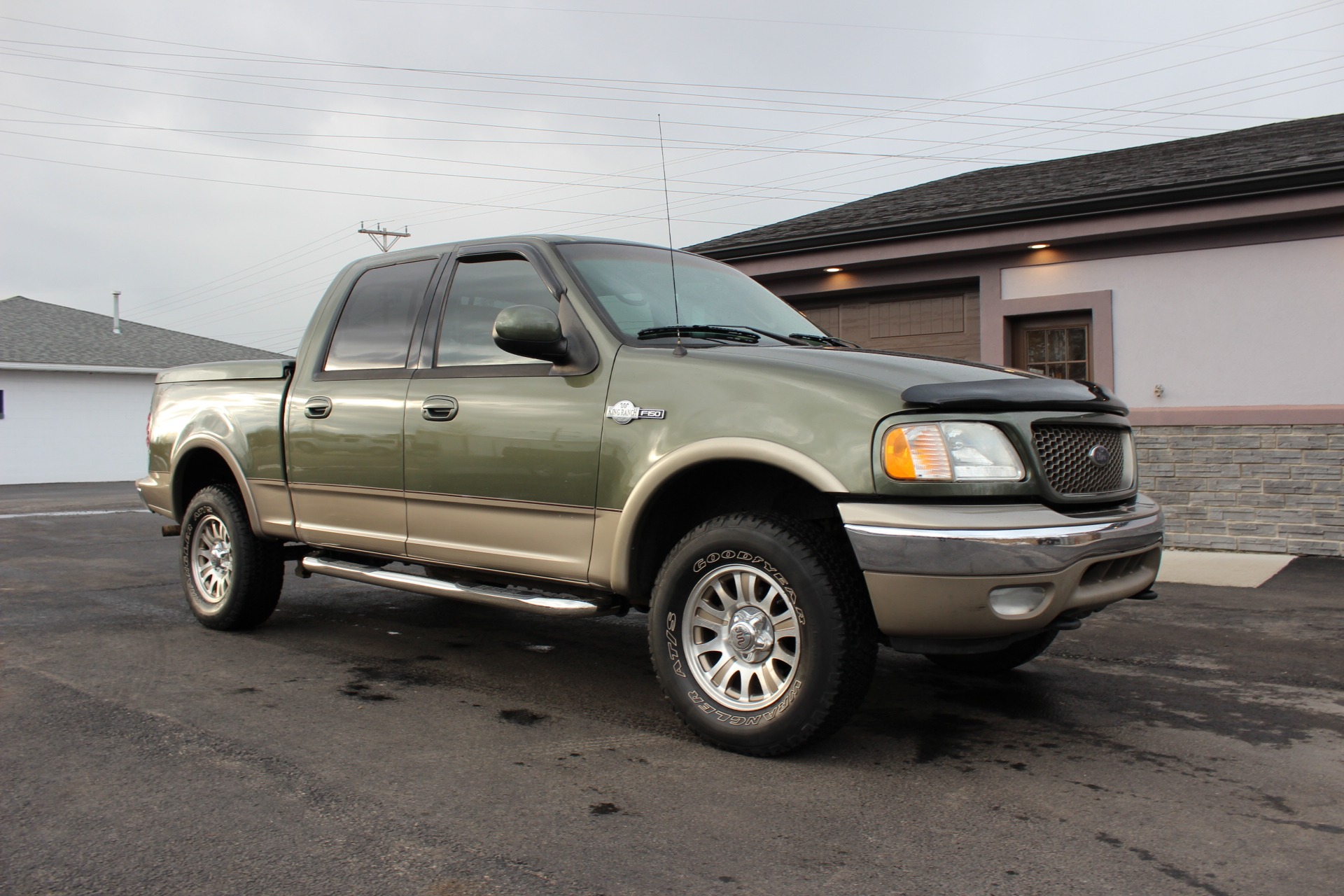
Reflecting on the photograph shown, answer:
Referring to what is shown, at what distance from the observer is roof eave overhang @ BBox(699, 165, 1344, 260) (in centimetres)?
898

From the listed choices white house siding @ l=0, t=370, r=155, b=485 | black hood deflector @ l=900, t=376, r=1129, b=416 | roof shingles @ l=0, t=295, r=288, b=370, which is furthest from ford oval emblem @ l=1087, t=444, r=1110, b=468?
white house siding @ l=0, t=370, r=155, b=485

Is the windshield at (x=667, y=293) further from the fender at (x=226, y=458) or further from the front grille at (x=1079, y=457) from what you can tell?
the fender at (x=226, y=458)

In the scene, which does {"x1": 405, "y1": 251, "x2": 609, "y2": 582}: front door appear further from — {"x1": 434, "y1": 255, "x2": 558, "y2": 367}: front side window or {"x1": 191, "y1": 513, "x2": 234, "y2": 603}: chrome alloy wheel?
{"x1": 191, "y1": 513, "x2": 234, "y2": 603}: chrome alloy wheel

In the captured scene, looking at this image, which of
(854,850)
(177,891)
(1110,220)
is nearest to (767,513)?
(854,850)

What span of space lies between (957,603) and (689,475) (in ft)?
3.71

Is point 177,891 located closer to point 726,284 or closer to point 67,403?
point 726,284

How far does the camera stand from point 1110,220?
10.0m

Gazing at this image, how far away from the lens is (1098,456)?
12.9ft

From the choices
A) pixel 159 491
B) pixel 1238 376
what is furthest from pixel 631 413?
pixel 1238 376

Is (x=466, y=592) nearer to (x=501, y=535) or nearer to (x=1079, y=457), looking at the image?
(x=501, y=535)

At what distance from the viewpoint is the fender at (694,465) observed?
366 cm

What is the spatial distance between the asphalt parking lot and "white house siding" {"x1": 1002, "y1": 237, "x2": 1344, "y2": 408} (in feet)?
13.4

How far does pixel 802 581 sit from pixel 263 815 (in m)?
1.87

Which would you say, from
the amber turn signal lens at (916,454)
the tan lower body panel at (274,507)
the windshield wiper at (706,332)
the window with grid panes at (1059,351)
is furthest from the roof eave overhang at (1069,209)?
the tan lower body panel at (274,507)
